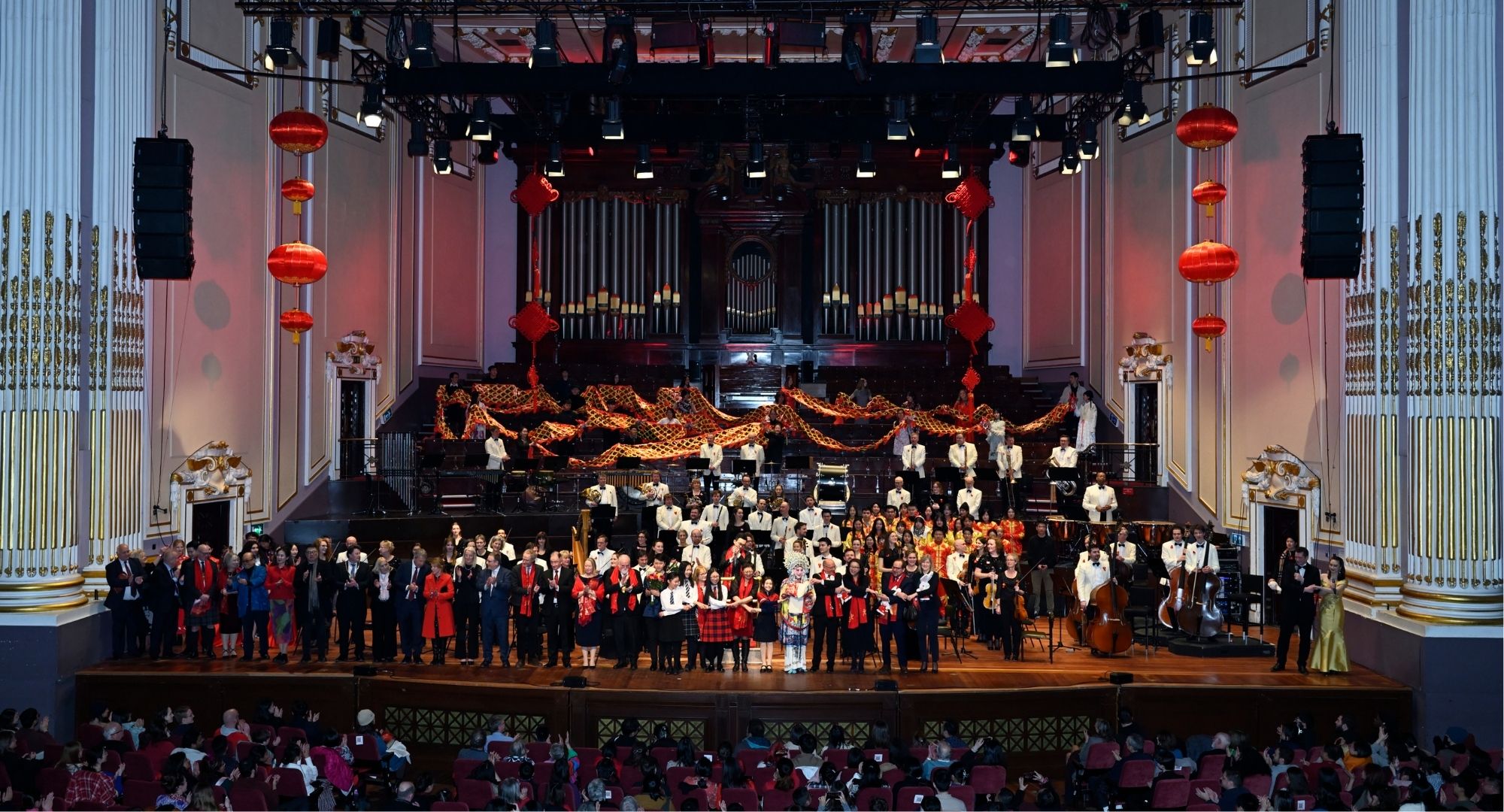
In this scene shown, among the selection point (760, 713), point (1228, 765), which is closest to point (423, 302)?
point (760, 713)

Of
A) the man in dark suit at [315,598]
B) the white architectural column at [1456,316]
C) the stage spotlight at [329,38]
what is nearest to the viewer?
the white architectural column at [1456,316]

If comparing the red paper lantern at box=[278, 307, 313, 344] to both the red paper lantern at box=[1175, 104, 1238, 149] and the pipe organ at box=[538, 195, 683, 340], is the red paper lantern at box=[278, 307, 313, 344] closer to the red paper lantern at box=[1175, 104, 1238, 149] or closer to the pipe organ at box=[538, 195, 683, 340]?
the pipe organ at box=[538, 195, 683, 340]

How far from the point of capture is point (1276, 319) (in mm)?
17859

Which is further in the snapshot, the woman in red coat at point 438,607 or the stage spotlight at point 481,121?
the stage spotlight at point 481,121

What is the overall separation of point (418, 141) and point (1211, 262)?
445 inches

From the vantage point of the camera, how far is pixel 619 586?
14.4 meters

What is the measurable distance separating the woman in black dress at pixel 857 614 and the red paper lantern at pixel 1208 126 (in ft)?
20.7

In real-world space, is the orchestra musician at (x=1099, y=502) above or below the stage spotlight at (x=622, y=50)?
below

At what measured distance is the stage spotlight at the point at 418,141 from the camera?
62.6 feet

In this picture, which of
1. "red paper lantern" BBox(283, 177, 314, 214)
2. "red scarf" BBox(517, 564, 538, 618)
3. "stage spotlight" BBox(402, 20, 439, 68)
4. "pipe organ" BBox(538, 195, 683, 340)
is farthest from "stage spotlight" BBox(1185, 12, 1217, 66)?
"pipe organ" BBox(538, 195, 683, 340)

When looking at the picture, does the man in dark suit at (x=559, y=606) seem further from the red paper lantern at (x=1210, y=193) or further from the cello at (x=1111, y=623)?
the red paper lantern at (x=1210, y=193)

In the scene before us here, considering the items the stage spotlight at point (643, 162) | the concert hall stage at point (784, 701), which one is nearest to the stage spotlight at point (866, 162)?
the stage spotlight at point (643, 162)

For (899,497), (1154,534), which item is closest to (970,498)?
(899,497)

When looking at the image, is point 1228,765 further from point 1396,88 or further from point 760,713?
point 1396,88
